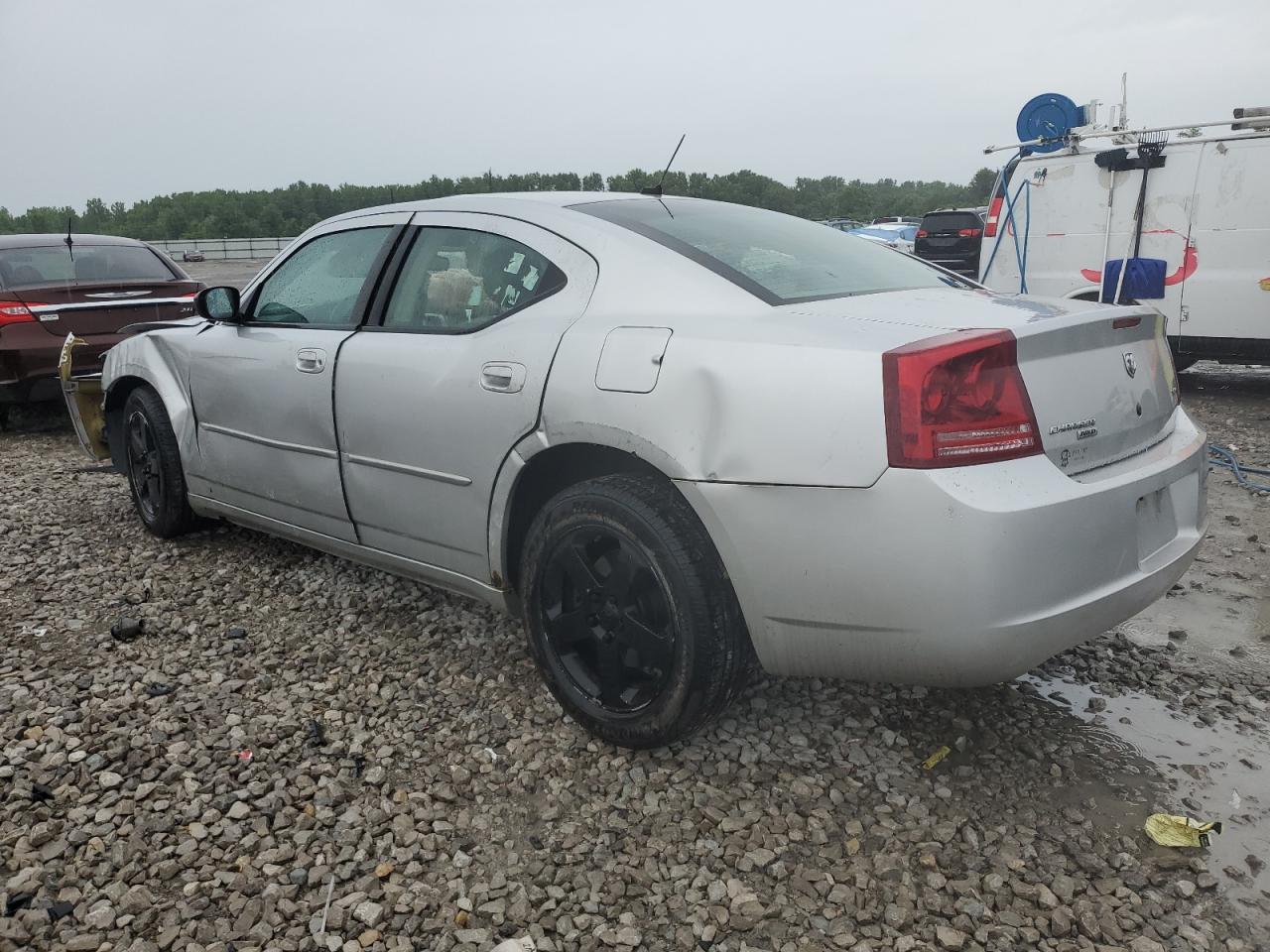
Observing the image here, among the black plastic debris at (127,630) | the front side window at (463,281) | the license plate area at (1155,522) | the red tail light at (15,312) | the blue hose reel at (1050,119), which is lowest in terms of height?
the black plastic debris at (127,630)

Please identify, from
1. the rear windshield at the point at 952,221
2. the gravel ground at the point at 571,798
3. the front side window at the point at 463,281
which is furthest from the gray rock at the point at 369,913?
the rear windshield at the point at 952,221

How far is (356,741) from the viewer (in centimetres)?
287

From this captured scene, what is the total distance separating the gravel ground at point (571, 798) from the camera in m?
2.14

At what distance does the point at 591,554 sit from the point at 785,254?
1092mm

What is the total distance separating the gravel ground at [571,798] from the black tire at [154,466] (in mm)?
792

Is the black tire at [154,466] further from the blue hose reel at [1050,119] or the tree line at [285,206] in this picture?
the tree line at [285,206]

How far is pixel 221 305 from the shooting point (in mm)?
3996

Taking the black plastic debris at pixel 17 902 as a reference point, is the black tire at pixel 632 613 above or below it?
above

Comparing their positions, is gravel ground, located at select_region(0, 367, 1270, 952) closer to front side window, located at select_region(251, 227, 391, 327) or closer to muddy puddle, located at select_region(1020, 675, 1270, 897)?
muddy puddle, located at select_region(1020, 675, 1270, 897)

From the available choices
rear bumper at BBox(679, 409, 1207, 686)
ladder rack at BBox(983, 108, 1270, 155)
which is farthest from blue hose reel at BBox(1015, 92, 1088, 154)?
rear bumper at BBox(679, 409, 1207, 686)

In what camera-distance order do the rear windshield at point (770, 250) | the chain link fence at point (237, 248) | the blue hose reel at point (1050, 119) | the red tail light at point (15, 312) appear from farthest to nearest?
the chain link fence at point (237, 248), the blue hose reel at point (1050, 119), the red tail light at point (15, 312), the rear windshield at point (770, 250)

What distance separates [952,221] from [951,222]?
0.04m

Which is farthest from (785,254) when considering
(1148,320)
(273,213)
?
(273,213)

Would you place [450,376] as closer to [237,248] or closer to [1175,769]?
[1175,769]
